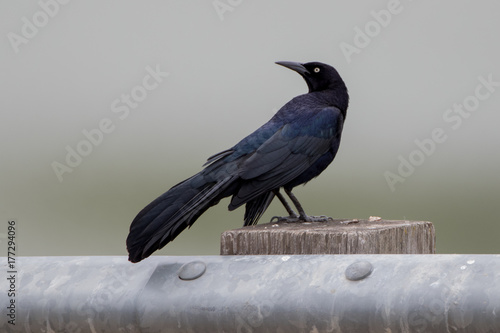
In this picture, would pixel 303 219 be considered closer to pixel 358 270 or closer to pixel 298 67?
pixel 298 67

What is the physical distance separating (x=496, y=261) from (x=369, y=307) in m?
0.26

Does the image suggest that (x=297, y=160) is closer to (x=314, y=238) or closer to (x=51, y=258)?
(x=314, y=238)

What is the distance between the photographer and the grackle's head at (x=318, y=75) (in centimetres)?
447

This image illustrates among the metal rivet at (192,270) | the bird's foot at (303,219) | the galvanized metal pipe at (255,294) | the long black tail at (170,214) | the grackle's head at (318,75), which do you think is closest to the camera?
the galvanized metal pipe at (255,294)

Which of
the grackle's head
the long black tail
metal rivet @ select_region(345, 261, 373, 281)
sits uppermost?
the grackle's head

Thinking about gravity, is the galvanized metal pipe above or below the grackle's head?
below

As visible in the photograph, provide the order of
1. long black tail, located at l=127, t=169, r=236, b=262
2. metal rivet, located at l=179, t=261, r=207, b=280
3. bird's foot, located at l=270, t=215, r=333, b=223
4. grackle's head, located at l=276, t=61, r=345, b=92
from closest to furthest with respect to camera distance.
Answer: metal rivet, located at l=179, t=261, r=207, b=280
long black tail, located at l=127, t=169, r=236, b=262
bird's foot, located at l=270, t=215, r=333, b=223
grackle's head, located at l=276, t=61, r=345, b=92

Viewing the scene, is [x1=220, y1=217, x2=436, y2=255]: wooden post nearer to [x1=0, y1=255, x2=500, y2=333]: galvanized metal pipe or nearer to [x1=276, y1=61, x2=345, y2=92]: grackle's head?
[x1=0, y1=255, x2=500, y2=333]: galvanized metal pipe

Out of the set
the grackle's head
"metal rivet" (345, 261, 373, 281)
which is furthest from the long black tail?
the grackle's head

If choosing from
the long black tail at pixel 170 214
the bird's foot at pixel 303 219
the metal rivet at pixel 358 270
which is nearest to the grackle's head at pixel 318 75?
the bird's foot at pixel 303 219

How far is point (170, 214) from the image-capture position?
97.2 inches

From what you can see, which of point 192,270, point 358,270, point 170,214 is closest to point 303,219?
point 170,214

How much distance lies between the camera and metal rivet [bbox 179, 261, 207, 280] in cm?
192

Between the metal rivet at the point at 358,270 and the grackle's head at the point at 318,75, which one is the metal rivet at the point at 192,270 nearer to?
the metal rivet at the point at 358,270
